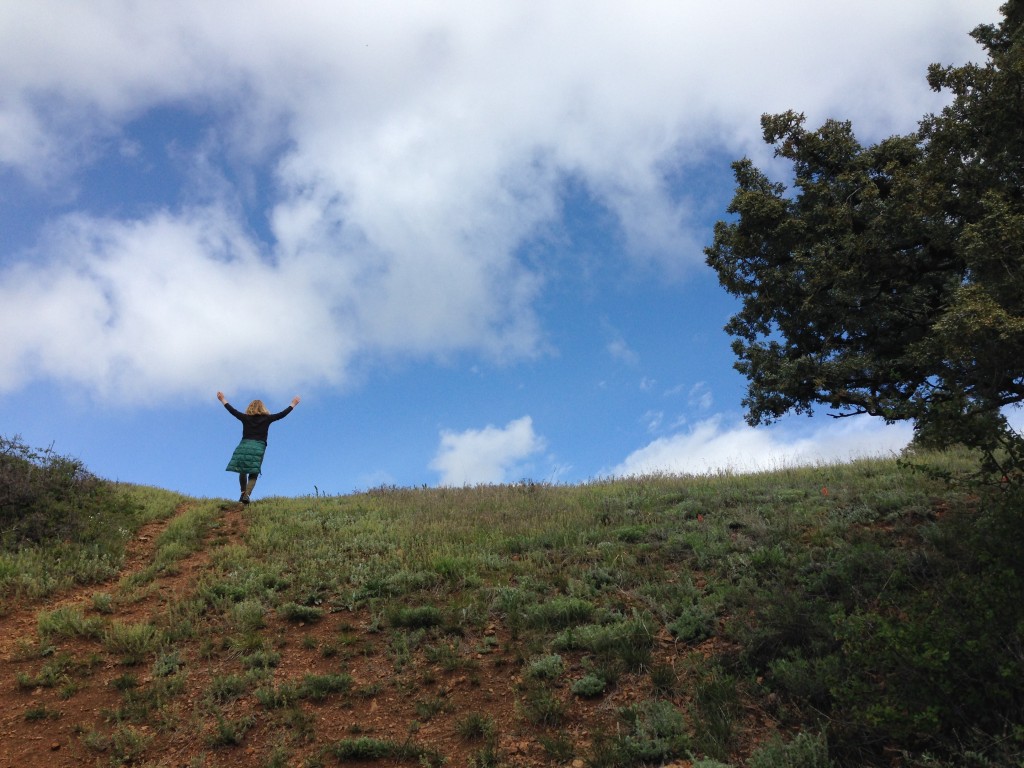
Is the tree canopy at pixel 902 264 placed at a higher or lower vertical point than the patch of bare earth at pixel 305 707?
higher

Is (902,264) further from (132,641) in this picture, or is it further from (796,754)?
(132,641)

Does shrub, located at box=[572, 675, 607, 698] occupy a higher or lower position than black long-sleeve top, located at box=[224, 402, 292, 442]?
lower

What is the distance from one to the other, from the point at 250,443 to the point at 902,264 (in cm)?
1525

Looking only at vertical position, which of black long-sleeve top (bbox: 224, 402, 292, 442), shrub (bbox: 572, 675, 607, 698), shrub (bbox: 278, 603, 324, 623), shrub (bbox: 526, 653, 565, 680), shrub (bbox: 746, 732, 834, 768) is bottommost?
shrub (bbox: 746, 732, 834, 768)

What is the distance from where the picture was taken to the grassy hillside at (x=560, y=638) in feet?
19.3

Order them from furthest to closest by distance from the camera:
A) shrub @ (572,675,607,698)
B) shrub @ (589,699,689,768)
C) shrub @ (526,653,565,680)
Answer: shrub @ (526,653,565,680) → shrub @ (572,675,607,698) → shrub @ (589,699,689,768)

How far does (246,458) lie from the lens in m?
17.4

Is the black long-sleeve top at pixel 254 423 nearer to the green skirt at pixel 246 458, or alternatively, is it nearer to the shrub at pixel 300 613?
the green skirt at pixel 246 458

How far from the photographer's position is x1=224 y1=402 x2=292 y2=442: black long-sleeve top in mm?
17719

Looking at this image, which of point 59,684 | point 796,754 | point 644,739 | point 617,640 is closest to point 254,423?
point 59,684

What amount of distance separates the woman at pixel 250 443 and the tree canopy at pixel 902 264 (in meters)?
12.2

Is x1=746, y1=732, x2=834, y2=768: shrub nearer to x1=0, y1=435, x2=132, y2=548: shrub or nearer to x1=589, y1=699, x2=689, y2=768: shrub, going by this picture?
x1=589, y1=699, x2=689, y2=768: shrub

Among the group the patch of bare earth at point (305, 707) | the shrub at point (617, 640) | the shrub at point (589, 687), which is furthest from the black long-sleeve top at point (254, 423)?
the shrub at point (589, 687)

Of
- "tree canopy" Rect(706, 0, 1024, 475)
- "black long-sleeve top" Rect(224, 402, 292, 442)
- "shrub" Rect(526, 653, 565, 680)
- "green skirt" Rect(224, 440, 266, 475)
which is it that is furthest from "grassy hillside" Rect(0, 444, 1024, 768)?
"black long-sleeve top" Rect(224, 402, 292, 442)
